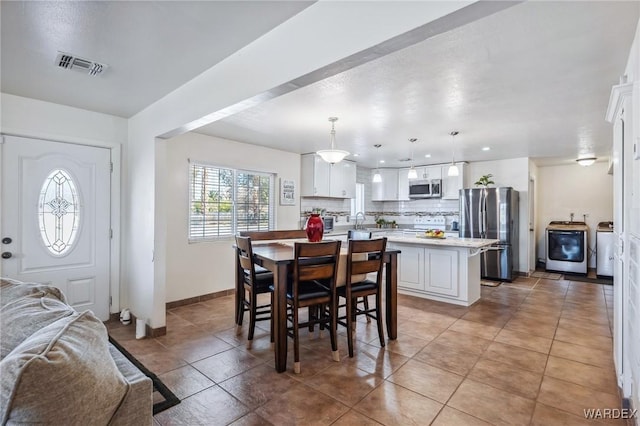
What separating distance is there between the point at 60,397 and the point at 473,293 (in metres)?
4.56

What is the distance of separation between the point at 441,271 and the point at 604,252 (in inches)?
158

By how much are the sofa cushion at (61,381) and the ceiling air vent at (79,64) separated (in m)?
2.10

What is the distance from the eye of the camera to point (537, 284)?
549 centimetres

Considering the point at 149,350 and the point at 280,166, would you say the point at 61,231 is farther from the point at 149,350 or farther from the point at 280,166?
the point at 280,166

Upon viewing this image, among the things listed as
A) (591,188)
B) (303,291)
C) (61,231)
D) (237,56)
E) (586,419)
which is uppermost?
(237,56)

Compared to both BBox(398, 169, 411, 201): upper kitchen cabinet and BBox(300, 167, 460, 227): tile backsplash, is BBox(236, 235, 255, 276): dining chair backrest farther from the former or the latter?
BBox(398, 169, 411, 201): upper kitchen cabinet

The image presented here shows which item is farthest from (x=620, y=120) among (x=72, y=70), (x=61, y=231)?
(x=61, y=231)

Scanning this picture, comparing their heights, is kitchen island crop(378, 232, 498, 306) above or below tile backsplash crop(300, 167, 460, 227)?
below

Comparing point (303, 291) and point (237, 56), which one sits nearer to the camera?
point (237, 56)

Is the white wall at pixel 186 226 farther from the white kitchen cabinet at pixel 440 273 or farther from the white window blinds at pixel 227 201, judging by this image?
the white kitchen cabinet at pixel 440 273

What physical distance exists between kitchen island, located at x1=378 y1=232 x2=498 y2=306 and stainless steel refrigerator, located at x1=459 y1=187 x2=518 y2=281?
4.99 ft

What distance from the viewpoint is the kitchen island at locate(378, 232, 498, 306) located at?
422cm

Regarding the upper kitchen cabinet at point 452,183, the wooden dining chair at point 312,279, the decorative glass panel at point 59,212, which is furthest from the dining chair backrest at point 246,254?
the upper kitchen cabinet at point 452,183

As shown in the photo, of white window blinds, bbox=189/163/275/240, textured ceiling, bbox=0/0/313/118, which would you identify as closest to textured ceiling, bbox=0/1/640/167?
textured ceiling, bbox=0/0/313/118
